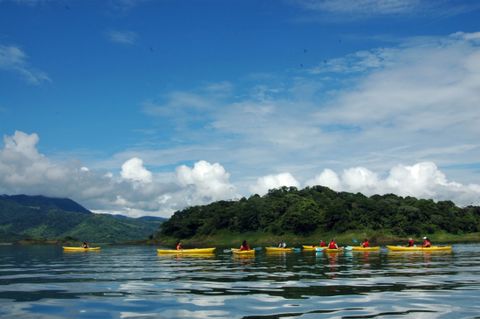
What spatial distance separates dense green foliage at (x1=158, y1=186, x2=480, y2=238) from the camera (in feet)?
472

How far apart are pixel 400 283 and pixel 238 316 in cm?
1234

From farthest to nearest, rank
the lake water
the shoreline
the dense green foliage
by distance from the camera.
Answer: the dense green foliage → the shoreline → the lake water

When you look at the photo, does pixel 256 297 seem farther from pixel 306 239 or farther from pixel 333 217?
pixel 333 217

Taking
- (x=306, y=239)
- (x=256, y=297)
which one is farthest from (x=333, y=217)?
(x=256, y=297)

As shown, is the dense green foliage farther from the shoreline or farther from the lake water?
the lake water

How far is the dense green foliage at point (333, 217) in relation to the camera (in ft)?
472

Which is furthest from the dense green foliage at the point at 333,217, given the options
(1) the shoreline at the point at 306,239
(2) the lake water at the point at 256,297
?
(2) the lake water at the point at 256,297

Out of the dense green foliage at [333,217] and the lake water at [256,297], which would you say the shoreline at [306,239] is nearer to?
the dense green foliage at [333,217]

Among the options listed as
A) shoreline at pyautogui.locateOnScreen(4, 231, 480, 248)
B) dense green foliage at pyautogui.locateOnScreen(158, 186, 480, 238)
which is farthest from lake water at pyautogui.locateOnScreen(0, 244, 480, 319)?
dense green foliage at pyautogui.locateOnScreen(158, 186, 480, 238)

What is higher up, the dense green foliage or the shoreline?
the dense green foliage

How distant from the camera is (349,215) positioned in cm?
15088

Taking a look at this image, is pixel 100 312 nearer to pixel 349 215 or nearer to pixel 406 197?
pixel 349 215

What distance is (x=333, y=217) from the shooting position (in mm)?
152500

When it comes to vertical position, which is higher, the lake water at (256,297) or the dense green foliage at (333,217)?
the dense green foliage at (333,217)
